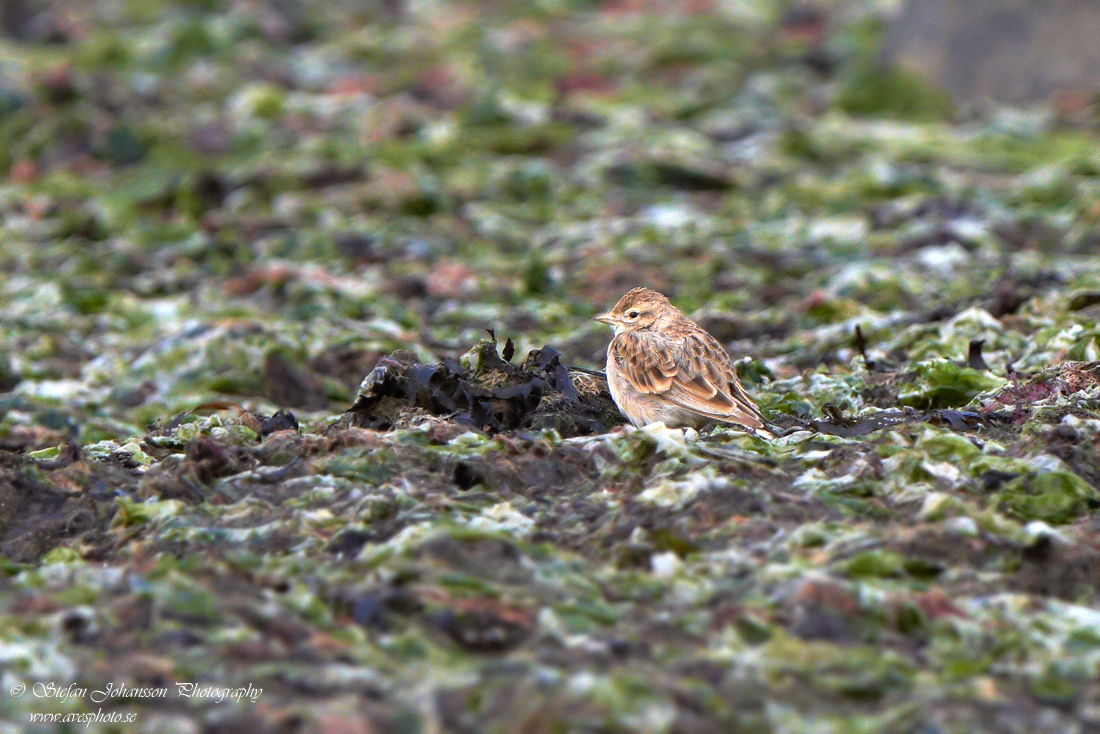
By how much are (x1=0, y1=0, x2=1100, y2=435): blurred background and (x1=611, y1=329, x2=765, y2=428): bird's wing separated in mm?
1200

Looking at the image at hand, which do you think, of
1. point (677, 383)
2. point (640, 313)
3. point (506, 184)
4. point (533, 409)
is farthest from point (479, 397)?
point (506, 184)

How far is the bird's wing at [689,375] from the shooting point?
20.7ft

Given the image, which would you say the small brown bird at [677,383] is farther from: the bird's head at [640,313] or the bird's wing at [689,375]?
the bird's head at [640,313]

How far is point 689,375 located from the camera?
259 inches

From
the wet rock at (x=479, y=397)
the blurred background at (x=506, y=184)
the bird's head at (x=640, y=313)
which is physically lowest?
the blurred background at (x=506, y=184)

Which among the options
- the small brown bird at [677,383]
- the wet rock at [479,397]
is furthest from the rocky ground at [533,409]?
the small brown bird at [677,383]

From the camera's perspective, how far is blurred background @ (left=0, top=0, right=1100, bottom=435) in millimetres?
9375

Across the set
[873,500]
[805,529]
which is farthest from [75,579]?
[873,500]

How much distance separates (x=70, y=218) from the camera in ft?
43.9

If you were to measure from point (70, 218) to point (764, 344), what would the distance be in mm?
7688

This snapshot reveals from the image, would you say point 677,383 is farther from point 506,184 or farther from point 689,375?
point 506,184

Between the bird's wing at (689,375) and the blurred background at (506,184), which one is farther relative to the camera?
the blurred background at (506,184)

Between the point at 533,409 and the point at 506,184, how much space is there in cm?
754

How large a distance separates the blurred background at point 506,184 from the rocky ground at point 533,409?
0.06 metres
